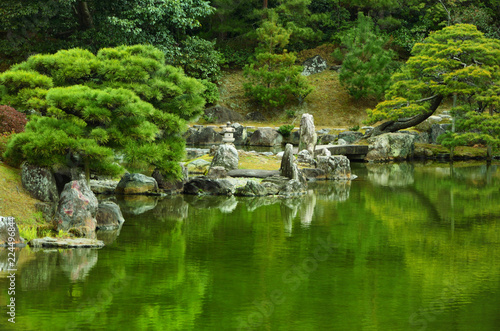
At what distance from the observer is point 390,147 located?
24578mm

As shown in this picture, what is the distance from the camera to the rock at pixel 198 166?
17.7 m

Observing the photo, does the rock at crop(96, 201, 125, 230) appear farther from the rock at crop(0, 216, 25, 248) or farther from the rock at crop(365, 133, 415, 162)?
the rock at crop(365, 133, 415, 162)

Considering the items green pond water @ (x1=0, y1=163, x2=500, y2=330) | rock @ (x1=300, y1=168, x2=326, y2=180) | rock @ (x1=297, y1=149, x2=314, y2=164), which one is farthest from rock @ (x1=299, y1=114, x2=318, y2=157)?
green pond water @ (x1=0, y1=163, x2=500, y2=330)

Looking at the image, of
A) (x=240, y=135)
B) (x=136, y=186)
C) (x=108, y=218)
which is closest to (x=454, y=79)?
(x=240, y=135)

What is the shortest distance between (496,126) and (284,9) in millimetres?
14194

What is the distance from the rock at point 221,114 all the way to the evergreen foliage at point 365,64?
5.79m

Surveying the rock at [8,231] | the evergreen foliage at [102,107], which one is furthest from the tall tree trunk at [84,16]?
the rock at [8,231]

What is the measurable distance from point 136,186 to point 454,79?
14.2 metres

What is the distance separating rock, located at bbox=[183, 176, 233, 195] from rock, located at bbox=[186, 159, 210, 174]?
7.38 feet

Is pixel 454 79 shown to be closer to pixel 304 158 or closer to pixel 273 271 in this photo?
pixel 304 158

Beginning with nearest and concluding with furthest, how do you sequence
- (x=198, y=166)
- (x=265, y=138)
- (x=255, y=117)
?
1. (x=198, y=166)
2. (x=265, y=138)
3. (x=255, y=117)

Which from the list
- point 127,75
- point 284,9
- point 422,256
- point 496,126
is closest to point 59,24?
point 284,9

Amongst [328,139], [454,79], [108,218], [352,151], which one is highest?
[454,79]

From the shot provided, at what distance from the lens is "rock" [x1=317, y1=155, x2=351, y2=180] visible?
18281 mm
